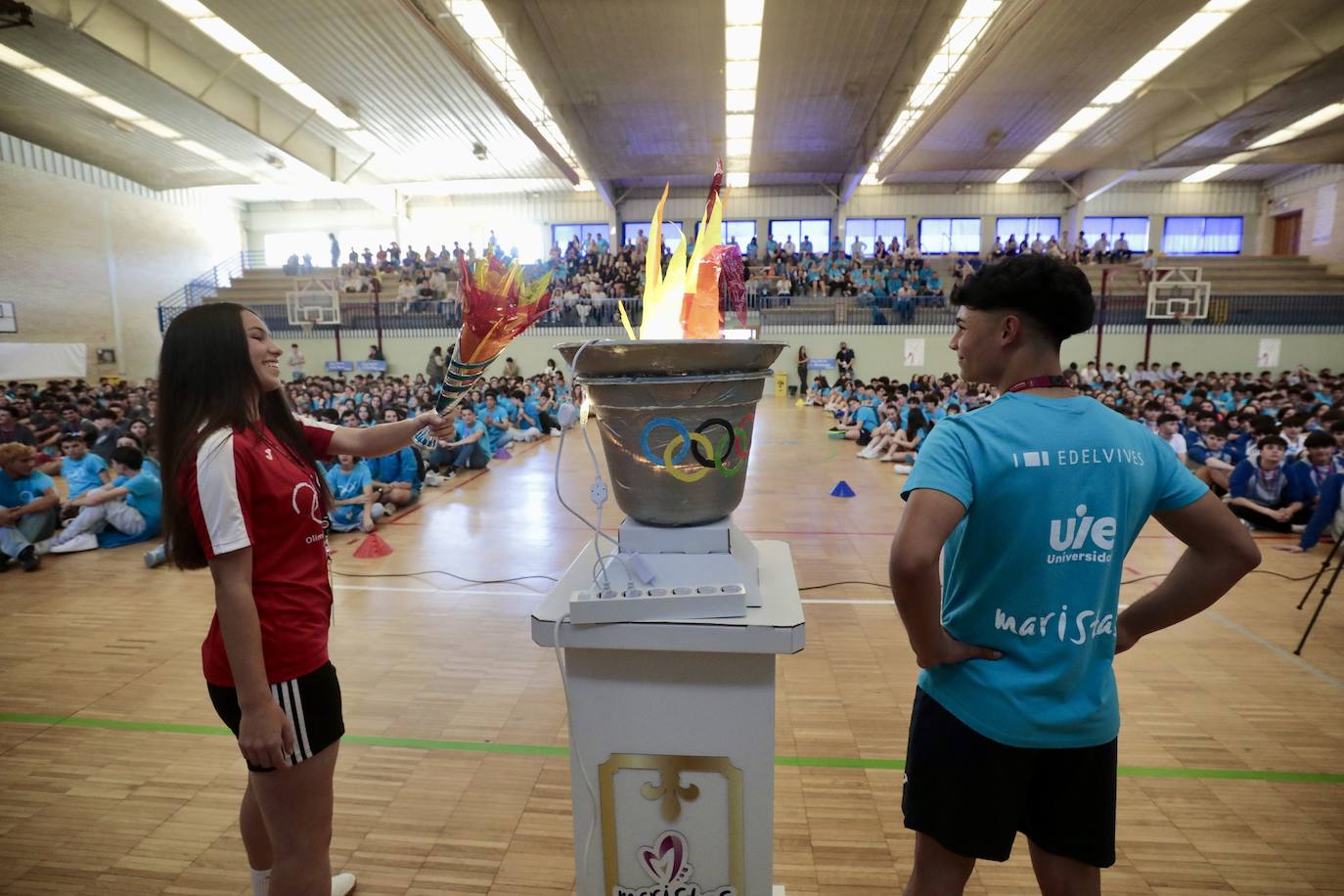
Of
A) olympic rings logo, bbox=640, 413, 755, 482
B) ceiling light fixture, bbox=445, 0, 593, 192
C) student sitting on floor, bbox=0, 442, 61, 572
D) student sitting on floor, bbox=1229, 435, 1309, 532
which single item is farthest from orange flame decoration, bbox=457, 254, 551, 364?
ceiling light fixture, bbox=445, 0, 593, 192

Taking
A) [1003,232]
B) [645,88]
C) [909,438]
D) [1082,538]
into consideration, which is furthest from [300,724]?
[1003,232]

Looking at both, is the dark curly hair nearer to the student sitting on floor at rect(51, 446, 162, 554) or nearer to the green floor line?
the green floor line

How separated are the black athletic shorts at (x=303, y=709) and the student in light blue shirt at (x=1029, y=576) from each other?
1.23m

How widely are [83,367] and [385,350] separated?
7.02m

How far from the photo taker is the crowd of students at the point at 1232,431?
558cm

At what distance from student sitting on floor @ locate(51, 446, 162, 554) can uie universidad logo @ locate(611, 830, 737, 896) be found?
5.95 m

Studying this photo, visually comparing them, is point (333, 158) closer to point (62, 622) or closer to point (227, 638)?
point (62, 622)

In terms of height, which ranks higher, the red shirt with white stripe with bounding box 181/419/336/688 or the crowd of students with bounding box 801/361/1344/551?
the red shirt with white stripe with bounding box 181/419/336/688

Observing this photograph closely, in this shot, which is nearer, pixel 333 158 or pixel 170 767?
pixel 170 767

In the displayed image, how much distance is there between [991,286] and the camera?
1.24 meters

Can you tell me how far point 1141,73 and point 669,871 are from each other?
16966mm

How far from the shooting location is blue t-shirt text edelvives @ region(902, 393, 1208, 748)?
1182mm

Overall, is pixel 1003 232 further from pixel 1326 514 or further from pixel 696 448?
pixel 696 448

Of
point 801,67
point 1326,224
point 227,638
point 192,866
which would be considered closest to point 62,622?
point 192,866
